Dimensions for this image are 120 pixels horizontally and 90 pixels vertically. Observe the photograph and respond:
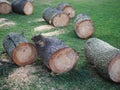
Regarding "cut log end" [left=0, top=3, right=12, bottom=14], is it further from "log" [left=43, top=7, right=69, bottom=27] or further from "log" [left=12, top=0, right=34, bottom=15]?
"log" [left=43, top=7, right=69, bottom=27]

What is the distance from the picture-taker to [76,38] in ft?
27.2

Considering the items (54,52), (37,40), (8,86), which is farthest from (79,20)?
(8,86)

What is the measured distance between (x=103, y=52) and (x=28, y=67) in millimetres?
1912

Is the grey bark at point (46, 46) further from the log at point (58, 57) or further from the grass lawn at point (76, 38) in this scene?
the grass lawn at point (76, 38)

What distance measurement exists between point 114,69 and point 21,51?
2.34 m

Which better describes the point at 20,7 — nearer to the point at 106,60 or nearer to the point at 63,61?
the point at 63,61

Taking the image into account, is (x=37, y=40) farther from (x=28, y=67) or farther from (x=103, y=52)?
(x=103, y=52)

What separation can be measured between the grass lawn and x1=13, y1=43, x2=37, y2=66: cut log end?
0.20 meters

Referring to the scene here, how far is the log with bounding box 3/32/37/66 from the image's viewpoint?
233 inches

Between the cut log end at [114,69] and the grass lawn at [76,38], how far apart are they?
0.59ft

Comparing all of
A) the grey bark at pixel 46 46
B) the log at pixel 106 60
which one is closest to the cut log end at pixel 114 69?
the log at pixel 106 60

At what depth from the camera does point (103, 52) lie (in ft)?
18.1

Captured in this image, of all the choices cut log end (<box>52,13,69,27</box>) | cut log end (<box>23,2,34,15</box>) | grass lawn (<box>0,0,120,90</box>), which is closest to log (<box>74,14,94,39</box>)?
grass lawn (<box>0,0,120,90</box>)

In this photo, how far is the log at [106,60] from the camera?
517 centimetres
